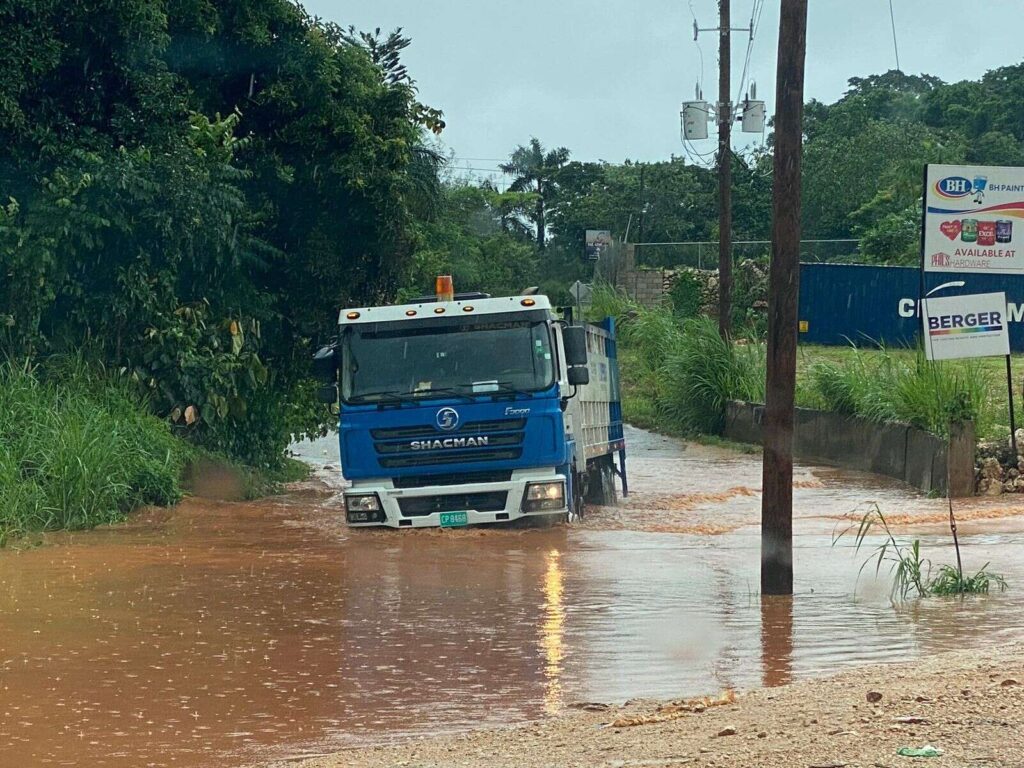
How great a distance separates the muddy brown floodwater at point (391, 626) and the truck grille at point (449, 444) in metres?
0.77

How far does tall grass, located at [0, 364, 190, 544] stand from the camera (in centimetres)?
1422

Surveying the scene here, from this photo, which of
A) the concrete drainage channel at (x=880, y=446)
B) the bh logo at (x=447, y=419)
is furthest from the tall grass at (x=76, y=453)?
the concrete drainage channel at (x=880, y=446)

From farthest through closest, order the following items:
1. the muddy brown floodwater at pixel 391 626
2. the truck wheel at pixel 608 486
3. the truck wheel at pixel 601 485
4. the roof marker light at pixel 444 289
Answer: the truck wheel at pixel 608 486, the truck wheel at pixel 601 485, the roof marker light at pixel 444 289, the muddy brown floodwater at pixel 391 626

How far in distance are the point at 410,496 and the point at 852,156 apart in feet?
134

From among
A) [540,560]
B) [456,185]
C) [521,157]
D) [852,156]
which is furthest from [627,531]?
[521,157]

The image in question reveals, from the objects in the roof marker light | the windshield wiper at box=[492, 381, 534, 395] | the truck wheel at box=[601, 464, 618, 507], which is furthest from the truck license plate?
the truck wheel at box=[601, 464, 618, 507]

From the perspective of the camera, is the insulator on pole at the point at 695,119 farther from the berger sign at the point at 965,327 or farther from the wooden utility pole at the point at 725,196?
the berger sign at the point at 965,327

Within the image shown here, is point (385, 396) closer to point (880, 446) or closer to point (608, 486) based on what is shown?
point (608, 486)

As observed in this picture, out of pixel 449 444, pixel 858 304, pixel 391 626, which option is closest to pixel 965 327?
pixel 449 444

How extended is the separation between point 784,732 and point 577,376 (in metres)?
8.16

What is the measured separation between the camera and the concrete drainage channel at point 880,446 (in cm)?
1814

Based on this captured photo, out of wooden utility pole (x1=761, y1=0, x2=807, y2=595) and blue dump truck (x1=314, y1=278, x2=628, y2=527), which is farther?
blue dump truck (x1=314, y1=278, x2=628, y2=527)

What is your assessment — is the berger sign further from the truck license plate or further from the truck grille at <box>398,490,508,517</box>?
the truck license plate

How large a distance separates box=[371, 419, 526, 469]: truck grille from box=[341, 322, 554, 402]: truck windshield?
0.33 meters
